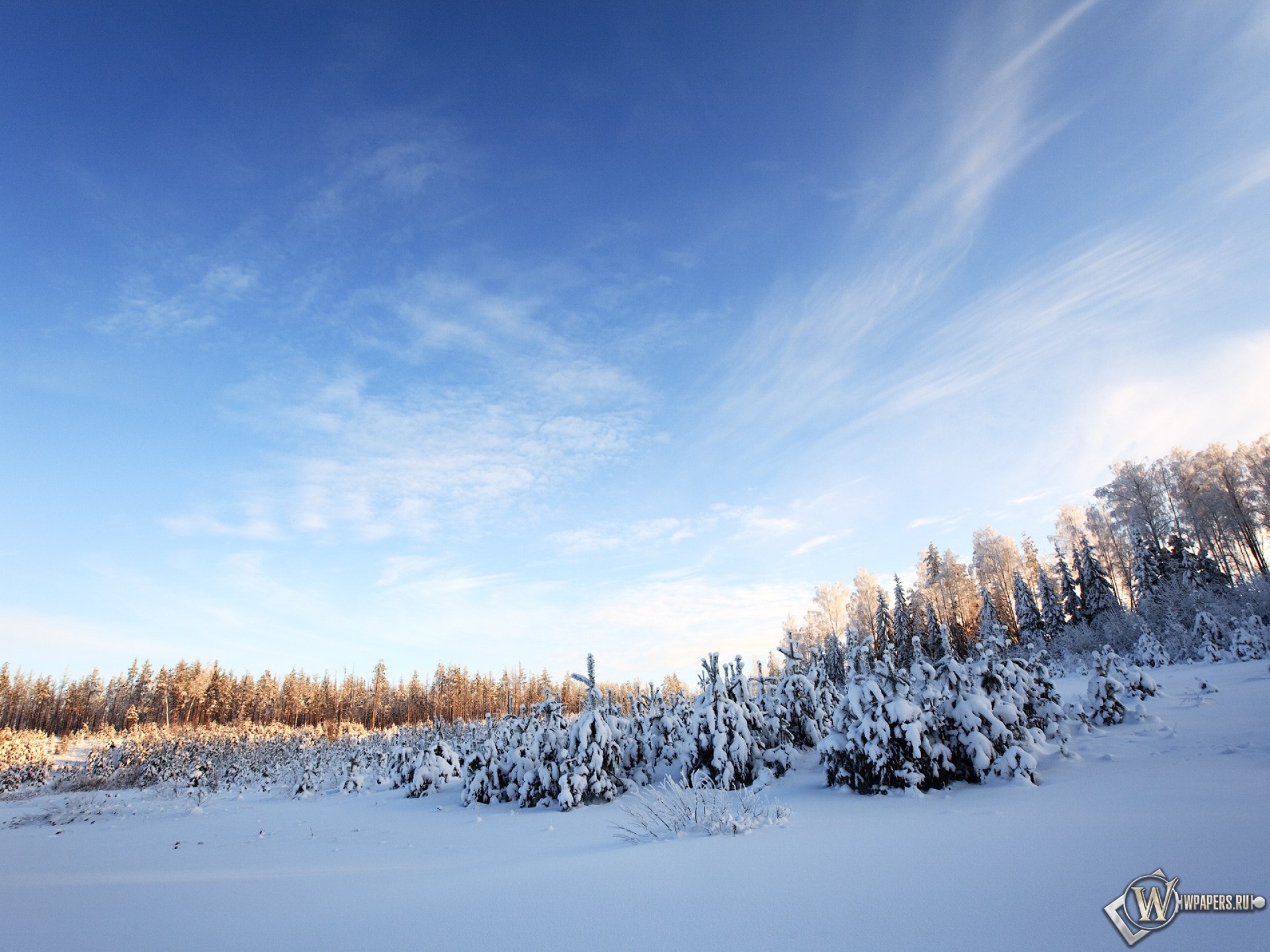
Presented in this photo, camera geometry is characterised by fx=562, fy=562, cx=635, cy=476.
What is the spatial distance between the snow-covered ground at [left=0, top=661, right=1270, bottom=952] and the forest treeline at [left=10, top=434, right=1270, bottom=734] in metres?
4.91

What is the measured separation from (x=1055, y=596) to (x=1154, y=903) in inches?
1745

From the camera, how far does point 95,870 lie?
716 centimetres

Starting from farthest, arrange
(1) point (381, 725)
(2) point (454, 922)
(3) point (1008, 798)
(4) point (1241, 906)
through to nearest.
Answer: (1) point (381, 725), (3) point (1008, 798), (2) point (454, 922), (4) point (1241, 906)

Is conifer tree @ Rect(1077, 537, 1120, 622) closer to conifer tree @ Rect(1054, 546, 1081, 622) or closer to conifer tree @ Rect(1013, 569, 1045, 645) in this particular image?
conifer tree @ Rect(1054, 546, 1081, 622)

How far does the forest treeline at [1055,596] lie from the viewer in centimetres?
2738

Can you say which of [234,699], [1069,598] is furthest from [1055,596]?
[234,699]

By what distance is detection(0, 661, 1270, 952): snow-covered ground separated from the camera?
127 inches

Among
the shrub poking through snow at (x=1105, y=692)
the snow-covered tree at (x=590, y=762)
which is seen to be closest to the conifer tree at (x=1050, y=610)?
the shrub poking through snow at (x=1105, y=692)

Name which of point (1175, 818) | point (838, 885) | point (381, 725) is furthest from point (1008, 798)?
point (381, 725)

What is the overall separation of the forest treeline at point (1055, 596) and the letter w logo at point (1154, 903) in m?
8.67

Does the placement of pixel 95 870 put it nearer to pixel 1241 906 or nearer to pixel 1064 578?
pixel 1241 906

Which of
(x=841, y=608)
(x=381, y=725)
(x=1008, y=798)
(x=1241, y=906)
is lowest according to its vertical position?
(x=381, y=725)

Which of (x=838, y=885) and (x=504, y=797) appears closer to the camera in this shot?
(x=838, y=885)

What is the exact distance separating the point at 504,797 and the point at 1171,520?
42336 mm
